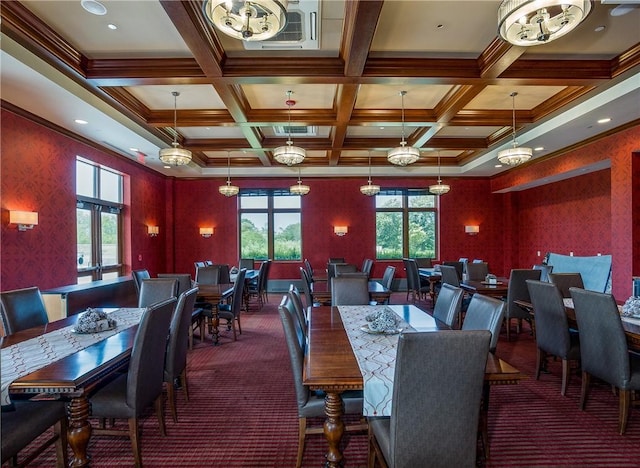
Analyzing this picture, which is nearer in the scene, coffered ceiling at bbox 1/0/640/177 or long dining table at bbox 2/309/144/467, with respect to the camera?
long dining table at bbox 2/309/144/467

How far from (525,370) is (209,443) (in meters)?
3.34

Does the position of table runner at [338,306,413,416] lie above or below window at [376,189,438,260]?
below

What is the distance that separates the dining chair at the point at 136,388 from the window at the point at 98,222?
4.48 m

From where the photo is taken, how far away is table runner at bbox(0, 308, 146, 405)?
1885 mm

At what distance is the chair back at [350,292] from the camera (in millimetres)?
3893

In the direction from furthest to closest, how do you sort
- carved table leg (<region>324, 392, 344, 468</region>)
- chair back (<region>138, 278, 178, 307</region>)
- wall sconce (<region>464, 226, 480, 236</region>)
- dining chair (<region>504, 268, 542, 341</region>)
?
wall sconce (<region>464, 226, 480, 236</region>) → dining chair (<region>504, 268, 542, 341</region>) → chair back (<region>138, 278, 178, 307</region>) → carved table leg (<region>324, 392, 344, 468</region>)

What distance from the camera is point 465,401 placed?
1564 mm

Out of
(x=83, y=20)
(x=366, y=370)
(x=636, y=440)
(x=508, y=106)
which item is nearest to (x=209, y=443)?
(x=366, y=370)

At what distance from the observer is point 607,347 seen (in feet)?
8.49

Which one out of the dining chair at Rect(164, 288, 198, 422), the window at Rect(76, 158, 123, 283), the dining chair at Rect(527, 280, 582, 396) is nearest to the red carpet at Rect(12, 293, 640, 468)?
the dining chair at Rect(164, 288, 198, 422)

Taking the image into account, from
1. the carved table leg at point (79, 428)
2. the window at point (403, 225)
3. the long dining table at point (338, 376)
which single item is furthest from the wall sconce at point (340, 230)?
the carved table leg at point (79, 428)

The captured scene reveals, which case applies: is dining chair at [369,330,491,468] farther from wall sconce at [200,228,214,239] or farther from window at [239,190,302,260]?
wall sconce at [200,228,214,239]

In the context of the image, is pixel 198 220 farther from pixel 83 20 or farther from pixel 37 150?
pixel 83 20

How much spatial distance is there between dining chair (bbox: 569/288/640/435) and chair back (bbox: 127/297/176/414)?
315cm
